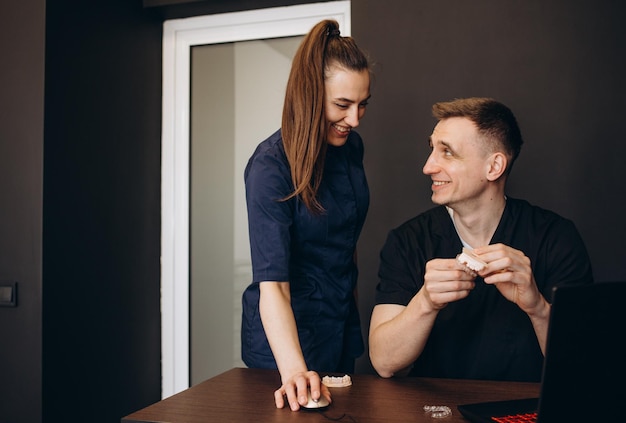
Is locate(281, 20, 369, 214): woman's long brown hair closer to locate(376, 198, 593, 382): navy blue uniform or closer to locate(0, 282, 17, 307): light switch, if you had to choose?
locate(376, 198, 593, 382): navy blue uniform

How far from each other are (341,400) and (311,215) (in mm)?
636

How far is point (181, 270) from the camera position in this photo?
332 cm

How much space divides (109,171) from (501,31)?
1.80 m

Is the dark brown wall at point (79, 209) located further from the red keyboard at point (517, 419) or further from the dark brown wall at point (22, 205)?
the red keyboard at point (517, 419)

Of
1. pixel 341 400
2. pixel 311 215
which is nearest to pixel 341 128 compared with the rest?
pixel 311 215

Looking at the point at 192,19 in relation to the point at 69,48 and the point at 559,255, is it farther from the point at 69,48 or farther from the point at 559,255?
the point at 559,255

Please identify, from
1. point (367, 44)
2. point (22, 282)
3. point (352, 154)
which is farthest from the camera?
point (367, 44)

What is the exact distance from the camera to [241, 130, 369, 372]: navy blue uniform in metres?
1.80

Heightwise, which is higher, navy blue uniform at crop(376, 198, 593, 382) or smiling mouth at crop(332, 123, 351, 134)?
smiling mouth at crop(332, 123, 351, 134)

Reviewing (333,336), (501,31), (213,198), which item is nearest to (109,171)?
(213,198)

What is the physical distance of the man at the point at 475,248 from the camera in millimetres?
1860

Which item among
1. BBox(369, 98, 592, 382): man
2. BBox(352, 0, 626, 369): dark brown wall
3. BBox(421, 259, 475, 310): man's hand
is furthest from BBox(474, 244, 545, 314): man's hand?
BBox(352, 0, 626, 369): dark brown wall

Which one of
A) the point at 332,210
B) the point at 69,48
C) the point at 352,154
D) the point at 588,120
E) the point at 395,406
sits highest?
the point at 69,48

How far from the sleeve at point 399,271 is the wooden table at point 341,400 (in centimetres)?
34
